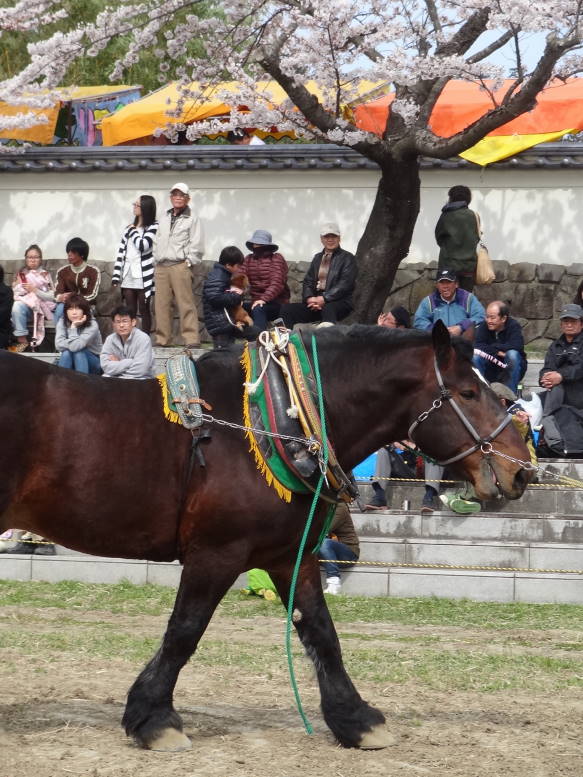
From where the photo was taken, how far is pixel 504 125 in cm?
1608

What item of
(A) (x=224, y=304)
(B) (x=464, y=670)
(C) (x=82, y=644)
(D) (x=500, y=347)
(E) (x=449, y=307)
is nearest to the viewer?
(B) (x=464, y=670)

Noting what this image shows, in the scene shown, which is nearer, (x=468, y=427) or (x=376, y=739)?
(x=468, y=427)

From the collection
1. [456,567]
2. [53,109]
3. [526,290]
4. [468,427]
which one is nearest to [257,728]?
[468,427]

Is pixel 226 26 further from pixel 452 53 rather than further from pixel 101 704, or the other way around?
pixel 101 704

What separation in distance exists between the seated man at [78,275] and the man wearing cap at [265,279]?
212cm

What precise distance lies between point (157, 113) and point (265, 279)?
5431mm

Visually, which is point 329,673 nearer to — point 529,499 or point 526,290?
point 529,499

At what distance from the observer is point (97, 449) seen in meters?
5.82

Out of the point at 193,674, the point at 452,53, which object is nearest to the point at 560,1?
the point at 452,53

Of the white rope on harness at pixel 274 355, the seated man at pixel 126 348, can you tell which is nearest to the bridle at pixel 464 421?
the white rope on harness at pixel 274 355

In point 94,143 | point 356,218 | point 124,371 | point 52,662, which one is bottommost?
point 52,662

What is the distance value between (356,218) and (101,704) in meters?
10.9

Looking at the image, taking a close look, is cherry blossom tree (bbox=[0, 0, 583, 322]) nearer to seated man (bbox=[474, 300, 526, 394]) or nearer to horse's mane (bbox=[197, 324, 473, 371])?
seated man (bbox=[474, 300, 526, 394])

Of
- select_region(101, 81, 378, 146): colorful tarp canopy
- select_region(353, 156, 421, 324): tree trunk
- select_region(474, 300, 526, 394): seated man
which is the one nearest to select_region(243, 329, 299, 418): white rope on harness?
select_region(474, 300, 526, 394): seated man
